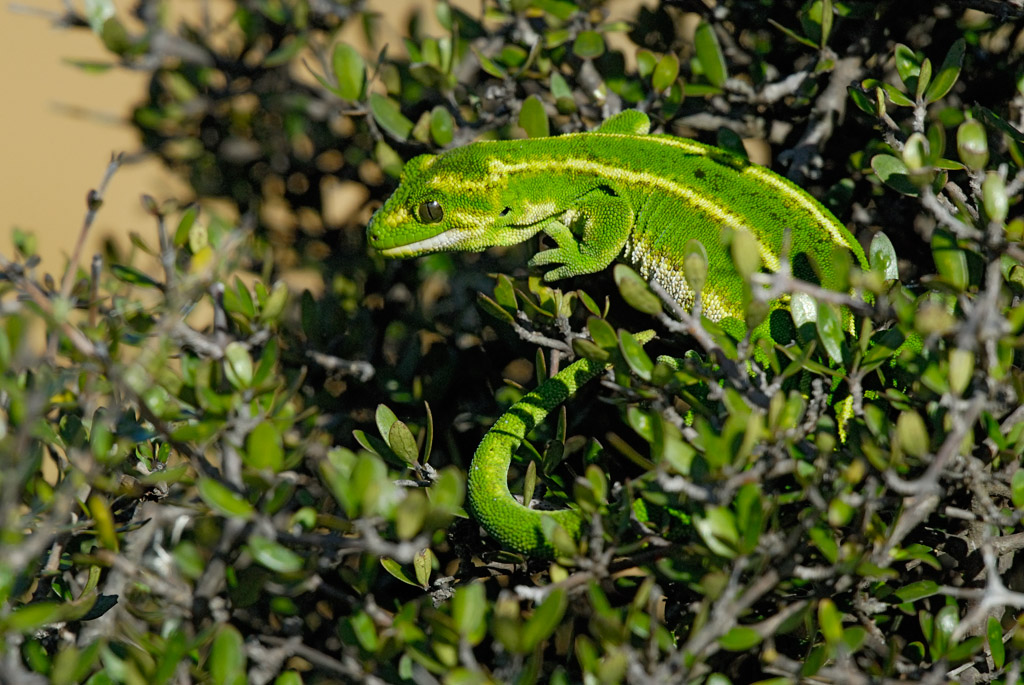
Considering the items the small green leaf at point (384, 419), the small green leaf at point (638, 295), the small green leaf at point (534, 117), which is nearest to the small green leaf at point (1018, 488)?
the small green leaf at point (638, 295)

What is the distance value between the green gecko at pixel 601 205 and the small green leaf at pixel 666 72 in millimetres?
151

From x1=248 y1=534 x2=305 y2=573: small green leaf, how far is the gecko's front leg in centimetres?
120

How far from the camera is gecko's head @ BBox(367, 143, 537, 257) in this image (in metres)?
2.37

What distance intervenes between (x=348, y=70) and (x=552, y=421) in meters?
1.08

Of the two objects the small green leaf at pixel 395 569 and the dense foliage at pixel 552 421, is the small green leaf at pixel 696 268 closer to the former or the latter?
the dense foliage at pixel 552 421

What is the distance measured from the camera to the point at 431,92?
8.34 ft

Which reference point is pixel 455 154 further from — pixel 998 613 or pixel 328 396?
pixel 998 613

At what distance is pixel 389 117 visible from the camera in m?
2.29

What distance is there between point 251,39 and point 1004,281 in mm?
2130

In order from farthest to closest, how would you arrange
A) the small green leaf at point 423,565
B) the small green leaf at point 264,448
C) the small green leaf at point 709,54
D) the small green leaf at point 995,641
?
the small green leaf at point 709,54, the small green leaf at point 423,565, the small green leaf at point 995,641, the small green leaf at point 264,448

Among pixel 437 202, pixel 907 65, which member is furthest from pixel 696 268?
pixel 437 202

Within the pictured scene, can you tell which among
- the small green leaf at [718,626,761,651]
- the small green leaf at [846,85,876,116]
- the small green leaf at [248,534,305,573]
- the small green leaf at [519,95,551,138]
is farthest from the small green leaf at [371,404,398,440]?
the small green leaf at [846,85,876,116]

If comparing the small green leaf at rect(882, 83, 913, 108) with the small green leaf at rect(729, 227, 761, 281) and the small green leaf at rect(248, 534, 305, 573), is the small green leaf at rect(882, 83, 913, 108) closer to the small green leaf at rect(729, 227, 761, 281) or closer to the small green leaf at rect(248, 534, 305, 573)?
the small green leaf at rect(729, 227, 761, 281)

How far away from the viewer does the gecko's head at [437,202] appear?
2371 mm
